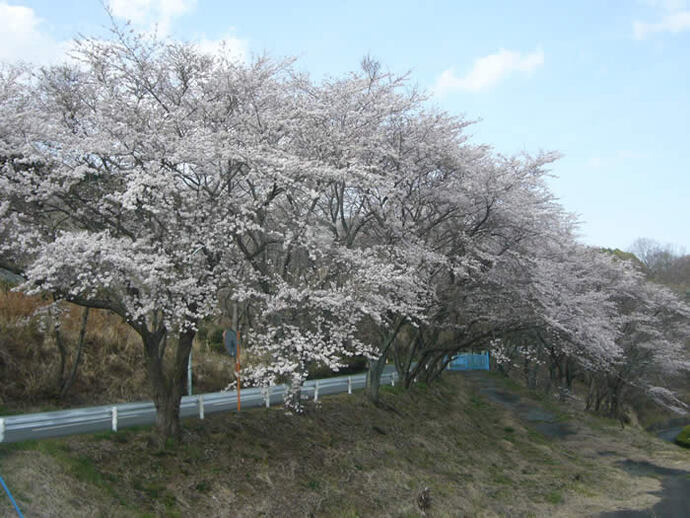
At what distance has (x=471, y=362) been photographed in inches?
2055

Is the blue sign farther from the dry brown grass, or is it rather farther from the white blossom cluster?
the dry brown grass

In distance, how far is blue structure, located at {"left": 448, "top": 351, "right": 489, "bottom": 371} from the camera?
168 feet

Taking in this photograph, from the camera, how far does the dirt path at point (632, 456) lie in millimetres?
18000

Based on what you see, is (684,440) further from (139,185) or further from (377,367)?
(139,185)

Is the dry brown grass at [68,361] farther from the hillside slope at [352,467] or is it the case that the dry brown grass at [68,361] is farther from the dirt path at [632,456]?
the dirt path at [632,456]

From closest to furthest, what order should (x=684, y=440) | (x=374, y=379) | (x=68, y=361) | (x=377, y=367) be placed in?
(x=68, y=361) < (x=377, y=367) < (x=374, y=379) < (x=684, y=440)

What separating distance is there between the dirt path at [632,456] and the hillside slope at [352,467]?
116mm

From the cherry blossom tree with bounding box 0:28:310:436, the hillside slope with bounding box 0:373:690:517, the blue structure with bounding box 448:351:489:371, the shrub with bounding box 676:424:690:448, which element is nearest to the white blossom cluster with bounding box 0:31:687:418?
the cherry blossom tree with bounding box 0:28:310:436

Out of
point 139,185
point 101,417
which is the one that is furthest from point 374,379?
point 139,185

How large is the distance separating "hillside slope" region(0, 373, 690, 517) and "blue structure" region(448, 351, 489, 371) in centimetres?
2056

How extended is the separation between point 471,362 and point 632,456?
A: 25.8 meters

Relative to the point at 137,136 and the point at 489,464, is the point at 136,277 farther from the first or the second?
the point at 489,464

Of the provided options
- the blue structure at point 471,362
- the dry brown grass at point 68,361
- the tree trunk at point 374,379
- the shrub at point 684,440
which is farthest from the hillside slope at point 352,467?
the blue structure at point 471,362

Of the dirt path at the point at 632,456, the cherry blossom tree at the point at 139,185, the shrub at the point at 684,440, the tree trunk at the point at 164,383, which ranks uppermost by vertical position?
the cherry blossom tree at the point at 139,185
